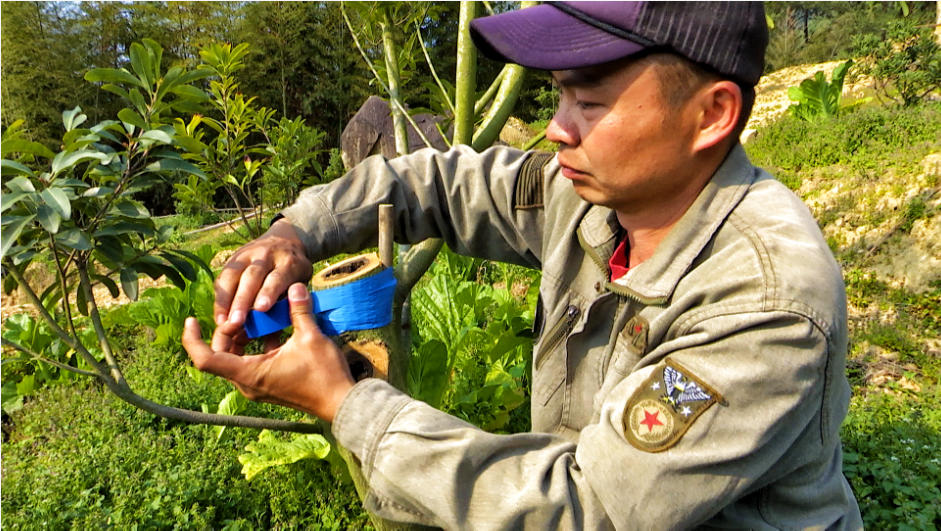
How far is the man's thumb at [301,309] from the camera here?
114 centimetres

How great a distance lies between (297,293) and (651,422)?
2.29 feet

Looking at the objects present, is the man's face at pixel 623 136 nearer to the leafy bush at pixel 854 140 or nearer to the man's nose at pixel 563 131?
the man's nose at pixel 563 131

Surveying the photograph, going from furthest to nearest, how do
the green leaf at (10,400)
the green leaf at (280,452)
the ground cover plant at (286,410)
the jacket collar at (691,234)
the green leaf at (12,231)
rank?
the green leaf at (10,400) → the green leaf at (280,452) → the ground cover plant at (286,410) → the green leaf at (12,231) → the jacket collar at (691,234)

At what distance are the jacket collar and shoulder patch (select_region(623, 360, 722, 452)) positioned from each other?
212mm

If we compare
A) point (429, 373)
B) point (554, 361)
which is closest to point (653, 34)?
point (554, 361)

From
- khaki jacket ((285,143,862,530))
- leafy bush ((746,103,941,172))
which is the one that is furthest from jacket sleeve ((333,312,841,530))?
leafy bush ((746,103,941,172))

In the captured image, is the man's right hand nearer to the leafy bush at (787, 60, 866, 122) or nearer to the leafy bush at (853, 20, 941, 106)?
the leafy bush at (787, 60, 866, 122)

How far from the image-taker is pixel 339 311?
1.20 meters

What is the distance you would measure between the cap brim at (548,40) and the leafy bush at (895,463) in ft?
6.89

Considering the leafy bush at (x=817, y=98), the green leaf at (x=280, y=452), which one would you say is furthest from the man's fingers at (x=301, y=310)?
the leafy bush at (x=817, y=98)

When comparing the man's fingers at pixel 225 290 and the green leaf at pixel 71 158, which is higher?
the green leaf at pixel 71 158

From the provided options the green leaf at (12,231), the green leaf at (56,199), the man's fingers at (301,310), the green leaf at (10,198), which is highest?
the green leaf at (10,198)

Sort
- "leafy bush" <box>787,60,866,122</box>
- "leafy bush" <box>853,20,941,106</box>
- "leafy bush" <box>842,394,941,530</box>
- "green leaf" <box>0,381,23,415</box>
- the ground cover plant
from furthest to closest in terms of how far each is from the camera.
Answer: "leafy bush" <box>787,60,866,122</box>
"leafy bush" <box>853,20,941,106</box>
"green leaf" <box>0,381,23,415</box>
the ground cover plant
"leafy bush" <box>842,394,941,530</box>

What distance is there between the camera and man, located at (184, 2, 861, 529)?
913 millimetres
